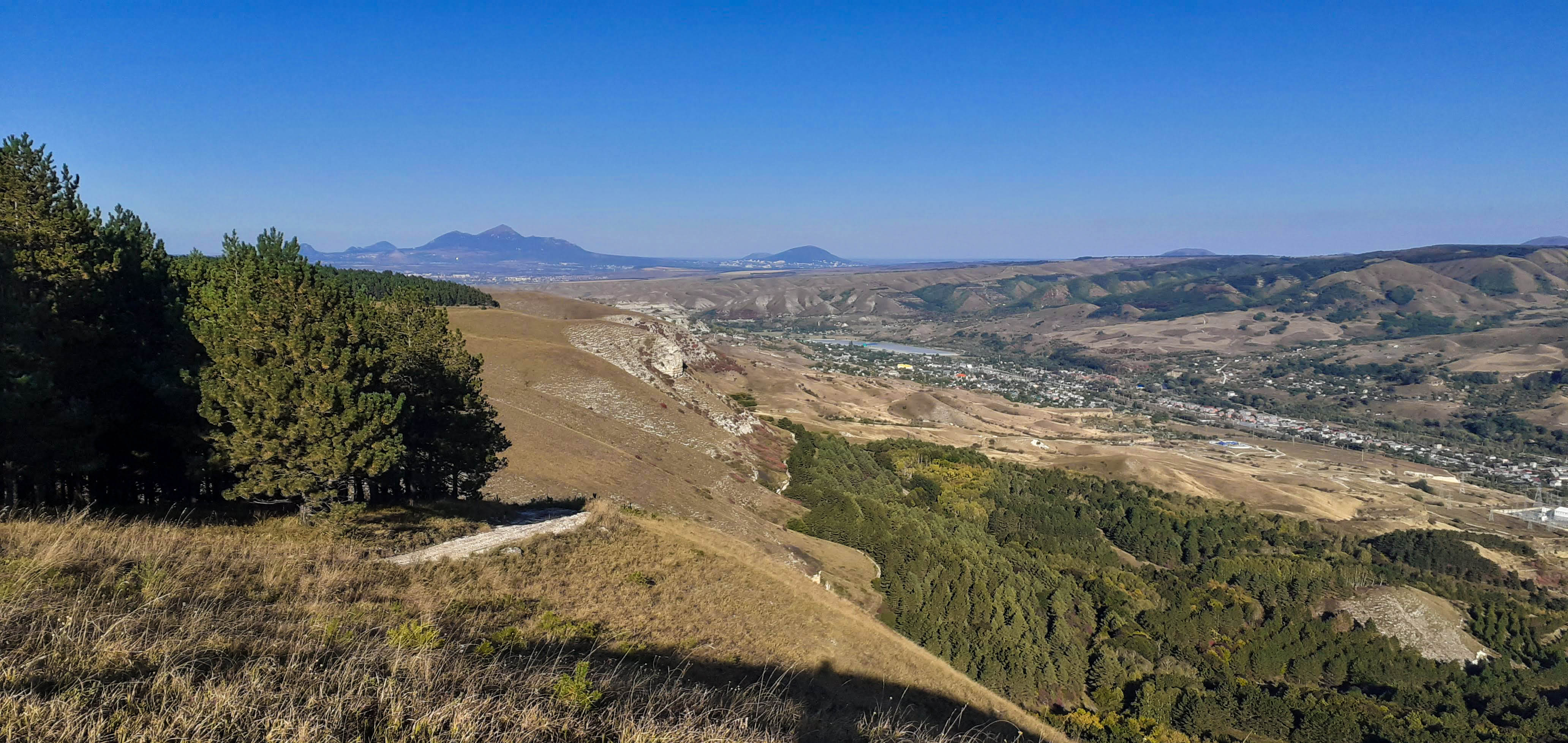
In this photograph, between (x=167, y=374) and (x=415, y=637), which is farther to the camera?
(x=167, y=374)

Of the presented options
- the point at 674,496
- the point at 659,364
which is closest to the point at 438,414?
the point at 674,496

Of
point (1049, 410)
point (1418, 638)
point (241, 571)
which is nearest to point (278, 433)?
point (241, 571)

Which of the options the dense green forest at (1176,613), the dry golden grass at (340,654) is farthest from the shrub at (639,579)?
the dense green forest at (1176,613)

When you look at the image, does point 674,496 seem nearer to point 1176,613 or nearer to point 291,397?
point 291,397

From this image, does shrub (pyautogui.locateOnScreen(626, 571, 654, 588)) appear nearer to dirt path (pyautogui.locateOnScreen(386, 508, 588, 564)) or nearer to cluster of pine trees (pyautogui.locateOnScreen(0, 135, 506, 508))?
dirt path (pyautogui.locateOnScreen(386, 508, 588, 564))

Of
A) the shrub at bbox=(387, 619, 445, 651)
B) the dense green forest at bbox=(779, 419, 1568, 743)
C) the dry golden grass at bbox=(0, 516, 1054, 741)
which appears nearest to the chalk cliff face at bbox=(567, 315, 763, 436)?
the dense green forest at bbox=(779, 419, 1568, 743)

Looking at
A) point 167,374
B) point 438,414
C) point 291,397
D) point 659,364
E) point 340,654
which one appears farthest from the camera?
point 659,364

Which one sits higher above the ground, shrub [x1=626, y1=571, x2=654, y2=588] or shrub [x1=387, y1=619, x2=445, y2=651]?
shrub [x1=387, y1=619, x2=445, y2=651]

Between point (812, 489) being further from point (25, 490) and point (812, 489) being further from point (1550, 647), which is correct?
point (1550, 647)
